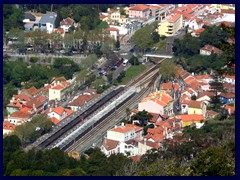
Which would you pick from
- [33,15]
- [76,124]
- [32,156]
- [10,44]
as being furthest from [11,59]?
[32,156]

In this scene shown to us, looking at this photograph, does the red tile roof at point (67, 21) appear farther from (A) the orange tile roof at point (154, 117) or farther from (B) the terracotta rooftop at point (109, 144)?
(B) the terracotta rooftop at point (109, 144)

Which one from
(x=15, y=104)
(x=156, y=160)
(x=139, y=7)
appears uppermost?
(x=156, y=160)

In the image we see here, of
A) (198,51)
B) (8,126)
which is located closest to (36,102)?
(8,126)

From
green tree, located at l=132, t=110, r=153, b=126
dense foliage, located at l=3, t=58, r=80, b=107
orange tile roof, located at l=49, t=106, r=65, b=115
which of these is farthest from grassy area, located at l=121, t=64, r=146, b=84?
green tree, located at l=132, t=110, r=153, b=126

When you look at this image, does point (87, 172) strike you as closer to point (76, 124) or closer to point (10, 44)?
point (76, 124)

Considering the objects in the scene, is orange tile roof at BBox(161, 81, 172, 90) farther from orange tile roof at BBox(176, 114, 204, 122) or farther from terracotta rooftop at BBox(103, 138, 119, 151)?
terracotta rooftop at BBox(103, 138, 119, 151)

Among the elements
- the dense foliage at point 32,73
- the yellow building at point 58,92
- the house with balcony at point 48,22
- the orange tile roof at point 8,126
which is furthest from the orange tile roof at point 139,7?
the orange tile roof at point 8,126

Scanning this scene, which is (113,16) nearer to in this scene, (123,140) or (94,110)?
(94,110)
